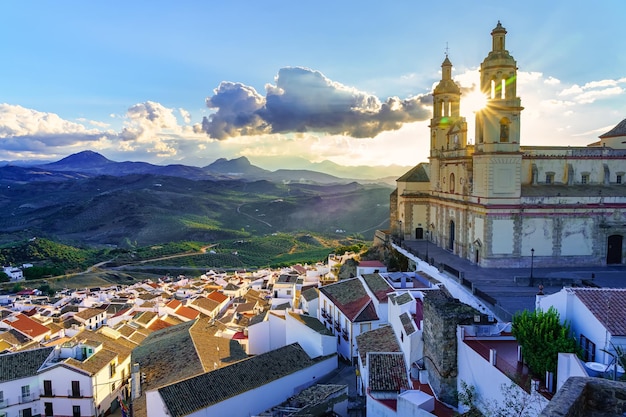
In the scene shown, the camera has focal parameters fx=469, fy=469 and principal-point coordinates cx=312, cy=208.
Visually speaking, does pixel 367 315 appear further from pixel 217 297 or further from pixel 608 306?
pixel 217 297

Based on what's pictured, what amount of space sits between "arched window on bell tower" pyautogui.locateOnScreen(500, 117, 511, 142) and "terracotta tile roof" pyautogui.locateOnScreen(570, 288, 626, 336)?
15.7 m

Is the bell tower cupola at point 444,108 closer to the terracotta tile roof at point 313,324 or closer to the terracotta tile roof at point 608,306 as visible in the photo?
the terracotta tile roof at point 313,324

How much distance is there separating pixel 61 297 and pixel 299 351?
32001 millimetres

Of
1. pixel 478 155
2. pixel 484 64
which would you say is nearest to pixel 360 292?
pixel 478 155

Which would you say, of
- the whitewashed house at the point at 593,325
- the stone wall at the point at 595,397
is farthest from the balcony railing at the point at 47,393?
the stone wall at the point at 595,397

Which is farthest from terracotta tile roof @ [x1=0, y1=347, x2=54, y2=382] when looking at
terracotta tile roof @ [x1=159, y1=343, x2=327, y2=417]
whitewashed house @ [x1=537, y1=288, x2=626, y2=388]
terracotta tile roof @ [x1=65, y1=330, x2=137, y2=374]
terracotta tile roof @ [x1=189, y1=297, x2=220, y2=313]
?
whitewashed house @ [x1=537, y1=288, x2=626, y2=388]

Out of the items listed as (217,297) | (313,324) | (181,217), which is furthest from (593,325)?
(181,217)

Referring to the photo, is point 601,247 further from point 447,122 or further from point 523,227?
point 447,122

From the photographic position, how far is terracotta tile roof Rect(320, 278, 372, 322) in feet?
69.6

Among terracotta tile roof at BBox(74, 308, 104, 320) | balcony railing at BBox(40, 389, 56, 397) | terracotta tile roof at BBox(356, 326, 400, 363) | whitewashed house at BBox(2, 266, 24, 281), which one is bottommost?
whitewashed house at BBox(2, 266, 24, 281)

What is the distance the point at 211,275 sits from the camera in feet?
174

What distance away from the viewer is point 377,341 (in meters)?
17.6

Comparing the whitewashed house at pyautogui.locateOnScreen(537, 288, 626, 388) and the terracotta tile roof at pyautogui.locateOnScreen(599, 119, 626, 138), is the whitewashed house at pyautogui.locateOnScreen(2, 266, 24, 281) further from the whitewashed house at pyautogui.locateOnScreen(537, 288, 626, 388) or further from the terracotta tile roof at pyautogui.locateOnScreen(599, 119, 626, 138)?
the terracotta tile roof at pyautogui.locateOnScreen(599, 119, 626, 138)

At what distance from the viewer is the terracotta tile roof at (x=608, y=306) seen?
8.96m
